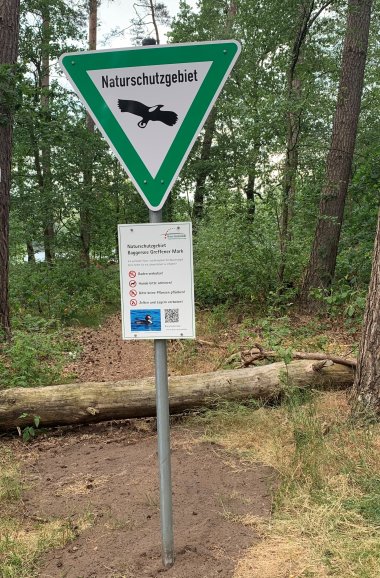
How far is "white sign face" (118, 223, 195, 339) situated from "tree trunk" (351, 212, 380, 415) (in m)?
2.11

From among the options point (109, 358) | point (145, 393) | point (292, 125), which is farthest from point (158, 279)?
point (292, 125)

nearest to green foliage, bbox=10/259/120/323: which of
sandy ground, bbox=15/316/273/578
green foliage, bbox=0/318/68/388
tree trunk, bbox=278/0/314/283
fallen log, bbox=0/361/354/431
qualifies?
green foliage, bbox=0/318/68/388

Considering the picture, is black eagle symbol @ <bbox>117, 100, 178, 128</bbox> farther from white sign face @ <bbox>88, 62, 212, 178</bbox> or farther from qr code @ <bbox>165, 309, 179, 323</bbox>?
qr code @ <bbox>165, 309, 179, 323</bbox>

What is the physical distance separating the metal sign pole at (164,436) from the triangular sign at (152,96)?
0.76ft

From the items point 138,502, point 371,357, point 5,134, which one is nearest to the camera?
point 138,502

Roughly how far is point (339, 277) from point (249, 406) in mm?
5749

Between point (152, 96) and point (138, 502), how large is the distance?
250 cm

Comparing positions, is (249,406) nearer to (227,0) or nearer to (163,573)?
(163,573)

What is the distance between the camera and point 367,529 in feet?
8.24

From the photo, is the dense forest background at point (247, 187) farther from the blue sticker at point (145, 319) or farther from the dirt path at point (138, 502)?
the blue sticker at point (145, 319)

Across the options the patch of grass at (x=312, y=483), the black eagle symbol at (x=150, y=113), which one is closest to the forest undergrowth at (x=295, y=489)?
the patch of grass at (x=312, y=483)

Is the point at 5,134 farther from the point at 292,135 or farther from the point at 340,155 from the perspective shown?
the point at 340,155

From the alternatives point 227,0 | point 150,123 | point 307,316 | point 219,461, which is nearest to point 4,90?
point 150,123

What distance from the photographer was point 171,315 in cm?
231
